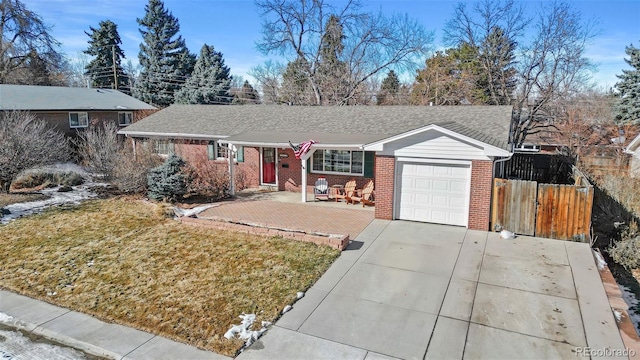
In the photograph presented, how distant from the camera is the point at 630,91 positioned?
Answer: 100 feet

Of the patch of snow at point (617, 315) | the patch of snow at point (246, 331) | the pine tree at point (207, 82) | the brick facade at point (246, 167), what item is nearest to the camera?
the patch of snow at point (246, 331)

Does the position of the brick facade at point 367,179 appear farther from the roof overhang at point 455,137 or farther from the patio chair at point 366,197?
the patio chair at point 366,197

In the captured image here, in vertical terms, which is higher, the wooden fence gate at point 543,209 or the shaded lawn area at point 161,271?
the wooden fence gate at point 543,209

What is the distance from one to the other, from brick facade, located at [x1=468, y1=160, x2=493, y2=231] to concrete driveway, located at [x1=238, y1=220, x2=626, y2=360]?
1152 mm

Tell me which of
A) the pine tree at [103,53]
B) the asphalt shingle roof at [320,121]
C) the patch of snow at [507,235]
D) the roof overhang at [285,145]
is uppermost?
the pine tree at [103,53]

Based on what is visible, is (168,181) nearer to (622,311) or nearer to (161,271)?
(161,271)

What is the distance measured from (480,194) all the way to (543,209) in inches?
63.1

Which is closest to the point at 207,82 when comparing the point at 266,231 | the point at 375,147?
the point at 375,147

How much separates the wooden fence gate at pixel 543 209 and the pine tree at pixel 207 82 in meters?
34.7

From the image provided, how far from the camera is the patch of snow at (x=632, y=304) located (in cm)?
705

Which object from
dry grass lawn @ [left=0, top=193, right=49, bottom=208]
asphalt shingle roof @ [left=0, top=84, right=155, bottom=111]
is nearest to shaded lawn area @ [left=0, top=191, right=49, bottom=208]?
dry grass lawn @ [left=0, top=193, right=49, bottom=208]

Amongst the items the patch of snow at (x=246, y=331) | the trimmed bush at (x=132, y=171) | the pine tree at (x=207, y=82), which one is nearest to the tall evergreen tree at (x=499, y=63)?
the trimmed bush at (x=132, y=171)

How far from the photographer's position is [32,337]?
643 centimetres

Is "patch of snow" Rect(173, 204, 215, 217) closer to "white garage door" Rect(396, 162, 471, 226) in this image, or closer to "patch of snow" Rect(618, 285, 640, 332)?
"white garage door" Rect(396, 162, 471, 226)
